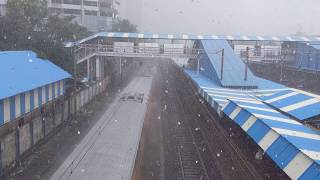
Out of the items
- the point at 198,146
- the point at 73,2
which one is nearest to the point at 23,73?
the point at 198,146

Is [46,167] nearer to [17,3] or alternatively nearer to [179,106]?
[179,106]

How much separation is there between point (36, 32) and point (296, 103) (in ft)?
115

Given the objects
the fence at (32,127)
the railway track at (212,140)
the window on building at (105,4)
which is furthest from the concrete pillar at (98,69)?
the window on building at (105,4)

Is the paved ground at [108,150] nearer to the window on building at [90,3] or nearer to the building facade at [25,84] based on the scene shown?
the building facade at [25,84]

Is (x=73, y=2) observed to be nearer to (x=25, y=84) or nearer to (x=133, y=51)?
(x=133, y=51)

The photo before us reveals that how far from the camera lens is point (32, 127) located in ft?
70.9

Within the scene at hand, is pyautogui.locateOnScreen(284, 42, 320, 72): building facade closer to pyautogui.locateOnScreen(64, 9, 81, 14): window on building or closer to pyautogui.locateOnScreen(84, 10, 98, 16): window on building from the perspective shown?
pyautogui.locateOnScreen(84, 10, 98, 16): window on building

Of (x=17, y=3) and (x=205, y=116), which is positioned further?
(x=17, y=3)

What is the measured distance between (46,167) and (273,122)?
418 inches

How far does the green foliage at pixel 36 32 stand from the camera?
125 ft

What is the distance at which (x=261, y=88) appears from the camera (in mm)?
35188

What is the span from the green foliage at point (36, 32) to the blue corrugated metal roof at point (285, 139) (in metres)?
21.1

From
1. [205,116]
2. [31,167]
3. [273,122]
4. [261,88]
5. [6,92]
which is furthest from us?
[261,88]

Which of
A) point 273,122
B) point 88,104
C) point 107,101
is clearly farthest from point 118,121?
point 273,122
